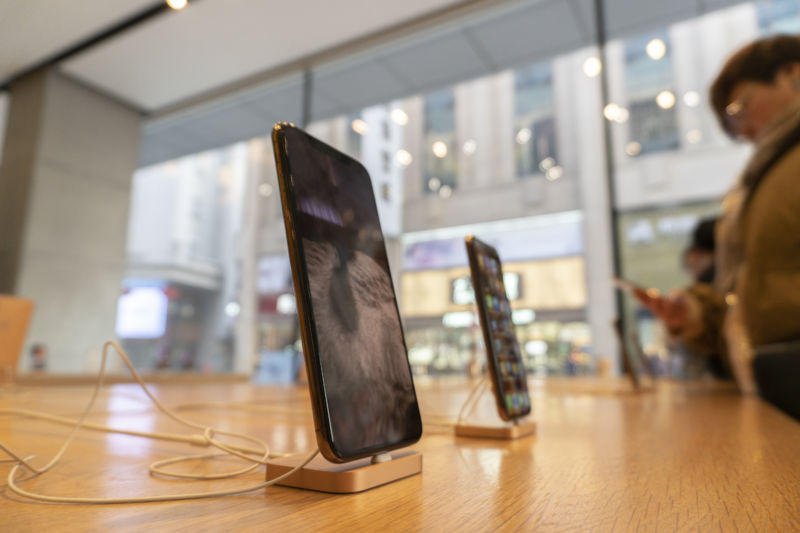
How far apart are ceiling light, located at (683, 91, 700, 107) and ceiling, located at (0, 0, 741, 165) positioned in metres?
0.57

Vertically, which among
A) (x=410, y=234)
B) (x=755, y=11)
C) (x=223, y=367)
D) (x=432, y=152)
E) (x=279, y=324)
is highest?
(x=755, y=11)

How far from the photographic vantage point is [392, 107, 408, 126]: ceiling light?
15.8 ft

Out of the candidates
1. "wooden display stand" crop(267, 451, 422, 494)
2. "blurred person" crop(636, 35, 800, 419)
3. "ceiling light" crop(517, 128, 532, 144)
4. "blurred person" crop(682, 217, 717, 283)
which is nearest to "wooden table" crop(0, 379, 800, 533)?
"wooden display stand" crop(267, 451, 422, 494)

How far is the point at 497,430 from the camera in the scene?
590mm

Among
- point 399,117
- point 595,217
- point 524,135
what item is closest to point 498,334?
point 595,217

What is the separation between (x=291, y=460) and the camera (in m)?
0.36

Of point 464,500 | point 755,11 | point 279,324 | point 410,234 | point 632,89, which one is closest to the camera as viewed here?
point 464,500

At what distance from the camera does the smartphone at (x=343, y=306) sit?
1.09 ft

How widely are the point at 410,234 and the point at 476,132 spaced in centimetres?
104

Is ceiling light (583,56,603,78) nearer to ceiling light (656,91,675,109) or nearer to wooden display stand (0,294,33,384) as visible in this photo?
ceiling light (656,91,675,109)

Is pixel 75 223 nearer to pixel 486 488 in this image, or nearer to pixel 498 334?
pixel 498 334

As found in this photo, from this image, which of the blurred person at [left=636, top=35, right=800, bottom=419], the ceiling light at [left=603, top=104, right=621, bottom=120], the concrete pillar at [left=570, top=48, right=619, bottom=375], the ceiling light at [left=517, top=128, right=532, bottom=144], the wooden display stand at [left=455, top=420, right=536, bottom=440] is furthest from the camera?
the ceiling light at [left=517, top=128, right=532, bottom=144]

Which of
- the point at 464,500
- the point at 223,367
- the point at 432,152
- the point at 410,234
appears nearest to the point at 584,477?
the point at 464,500

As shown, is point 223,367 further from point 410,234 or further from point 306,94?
point 306,94
